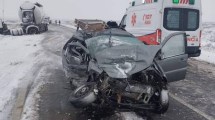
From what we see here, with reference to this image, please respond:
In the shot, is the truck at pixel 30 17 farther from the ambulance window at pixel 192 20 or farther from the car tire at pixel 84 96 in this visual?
the car tire at pixel 84 96

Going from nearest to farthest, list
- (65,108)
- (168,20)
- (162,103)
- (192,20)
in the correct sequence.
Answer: (162,103) → (65,108) → (168,20) → (192,20)

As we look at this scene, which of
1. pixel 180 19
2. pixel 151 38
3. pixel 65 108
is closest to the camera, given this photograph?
pixel 65 108

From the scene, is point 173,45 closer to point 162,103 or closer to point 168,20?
point 162,103

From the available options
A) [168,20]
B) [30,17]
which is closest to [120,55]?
[168,20]

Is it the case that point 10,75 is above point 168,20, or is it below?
below

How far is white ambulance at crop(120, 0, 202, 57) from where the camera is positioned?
36.0 feet

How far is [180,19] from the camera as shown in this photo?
37.2 ft

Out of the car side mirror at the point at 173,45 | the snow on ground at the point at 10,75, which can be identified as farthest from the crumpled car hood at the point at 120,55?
the snow on ground at the point at 10,75

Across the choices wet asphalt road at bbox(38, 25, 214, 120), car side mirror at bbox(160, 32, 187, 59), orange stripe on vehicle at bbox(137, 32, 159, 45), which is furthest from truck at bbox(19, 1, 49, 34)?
car side mirror at bbox(160, 32, 187, 59)

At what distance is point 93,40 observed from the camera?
697cm

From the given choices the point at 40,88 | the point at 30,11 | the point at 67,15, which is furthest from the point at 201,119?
the point at 67,15

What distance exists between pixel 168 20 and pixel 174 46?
4.16 m

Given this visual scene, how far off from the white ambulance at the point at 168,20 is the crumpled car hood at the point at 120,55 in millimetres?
4216

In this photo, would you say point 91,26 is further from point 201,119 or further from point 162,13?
point 201,119
